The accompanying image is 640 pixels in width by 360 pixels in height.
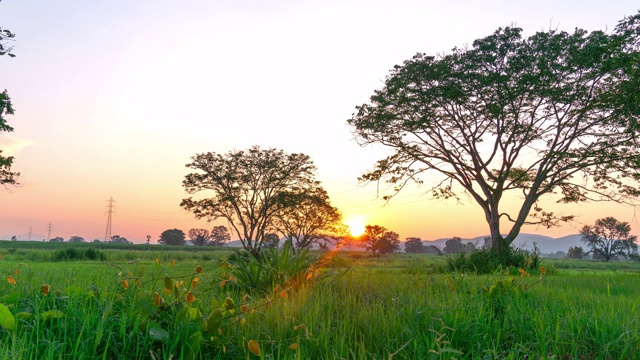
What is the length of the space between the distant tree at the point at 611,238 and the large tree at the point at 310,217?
6051 centimetres

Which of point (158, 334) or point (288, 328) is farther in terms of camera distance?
point (288, 328)

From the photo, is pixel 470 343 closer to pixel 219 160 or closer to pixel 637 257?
pixel 219 160

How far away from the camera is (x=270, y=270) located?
6.61 meters

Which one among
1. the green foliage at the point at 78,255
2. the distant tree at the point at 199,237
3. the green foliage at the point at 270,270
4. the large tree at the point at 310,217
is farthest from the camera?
the distant tree at the point at 199,237

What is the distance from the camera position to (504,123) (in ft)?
73.5

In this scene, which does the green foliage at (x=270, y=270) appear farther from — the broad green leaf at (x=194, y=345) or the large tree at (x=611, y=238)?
the large tree at (x=611, y=238)

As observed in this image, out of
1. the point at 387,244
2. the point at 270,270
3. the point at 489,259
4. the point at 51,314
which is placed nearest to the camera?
the point at 51,314

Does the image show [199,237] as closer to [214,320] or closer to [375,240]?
[375,240]

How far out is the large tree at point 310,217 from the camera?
145ft

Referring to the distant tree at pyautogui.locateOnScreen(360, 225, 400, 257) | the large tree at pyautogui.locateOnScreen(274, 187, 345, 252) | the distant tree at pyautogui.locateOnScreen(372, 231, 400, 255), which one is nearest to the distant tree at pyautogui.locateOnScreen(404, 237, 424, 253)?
the distant tree at pyautogui.locateOnScreen(372, 231, 400, 255)

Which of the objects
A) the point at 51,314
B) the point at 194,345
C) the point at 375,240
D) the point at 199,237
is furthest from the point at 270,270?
the point at 199,237

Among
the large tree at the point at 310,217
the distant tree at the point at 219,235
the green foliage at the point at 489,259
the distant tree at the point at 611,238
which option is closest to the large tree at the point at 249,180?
the large tree at the point at 310,217

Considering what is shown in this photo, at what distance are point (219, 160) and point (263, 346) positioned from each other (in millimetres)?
40064

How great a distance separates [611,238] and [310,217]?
71751mm
